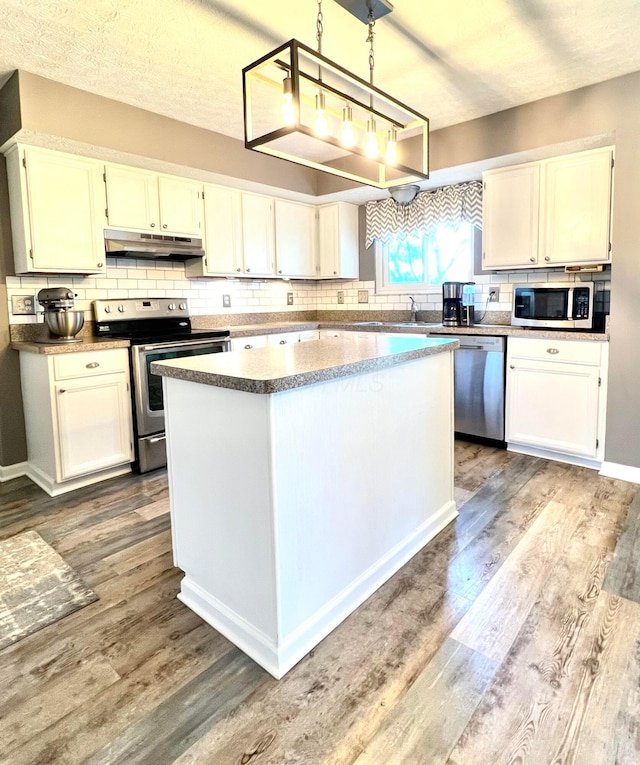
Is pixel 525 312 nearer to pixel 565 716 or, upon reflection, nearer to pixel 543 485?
pixel 543 485

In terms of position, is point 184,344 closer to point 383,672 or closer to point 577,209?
point 383,672

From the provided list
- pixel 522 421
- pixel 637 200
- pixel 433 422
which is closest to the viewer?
pixel 433 422

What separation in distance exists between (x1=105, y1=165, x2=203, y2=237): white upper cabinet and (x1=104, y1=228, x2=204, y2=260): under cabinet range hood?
0.05 meters

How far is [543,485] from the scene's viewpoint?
2963 millimetres

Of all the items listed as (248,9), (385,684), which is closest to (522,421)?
(385,684)

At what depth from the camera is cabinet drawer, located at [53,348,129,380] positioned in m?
2.88

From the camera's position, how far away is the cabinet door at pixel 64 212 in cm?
291

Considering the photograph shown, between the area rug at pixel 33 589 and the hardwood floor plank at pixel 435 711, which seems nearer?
the hardwood floor plank at pixel 435 711

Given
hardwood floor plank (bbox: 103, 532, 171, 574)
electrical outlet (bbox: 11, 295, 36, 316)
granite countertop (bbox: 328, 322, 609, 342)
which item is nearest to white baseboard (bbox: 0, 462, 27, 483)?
electrical outlet (bbox: 11, 295, 36, 316)

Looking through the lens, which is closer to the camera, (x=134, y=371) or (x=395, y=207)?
(x=134, y=371)

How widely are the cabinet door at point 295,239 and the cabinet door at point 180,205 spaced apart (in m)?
0.92

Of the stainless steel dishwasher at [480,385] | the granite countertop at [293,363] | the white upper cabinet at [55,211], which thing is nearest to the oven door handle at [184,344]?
the white upper cabinet at [55,211]

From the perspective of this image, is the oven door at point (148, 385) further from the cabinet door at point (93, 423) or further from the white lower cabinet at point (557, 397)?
the white lower cabinet at point (557, 397)

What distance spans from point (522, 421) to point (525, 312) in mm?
815
